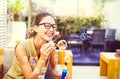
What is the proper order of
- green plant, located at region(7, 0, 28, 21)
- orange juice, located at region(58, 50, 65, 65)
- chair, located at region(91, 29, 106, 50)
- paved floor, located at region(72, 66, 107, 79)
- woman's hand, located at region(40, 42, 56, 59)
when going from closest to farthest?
1. woman's hand, located at region(40, 42, 56, 59)
2. orange juice, located at region(58, 50, 65, 65)
3. green plant, located at region(7, 0, 28, 21)
4. paved floor, located at region(72, 66, 107, 79)
5. chair, located at region(91, 29, 106, 50)

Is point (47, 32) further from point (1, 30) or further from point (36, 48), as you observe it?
point (1, 30)

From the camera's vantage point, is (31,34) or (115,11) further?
(115,11)

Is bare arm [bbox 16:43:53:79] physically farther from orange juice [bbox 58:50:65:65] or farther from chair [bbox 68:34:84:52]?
chair [bbox 68:34:84:52]

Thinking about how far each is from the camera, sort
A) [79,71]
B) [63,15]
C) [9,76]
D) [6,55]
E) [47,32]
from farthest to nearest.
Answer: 1. [63,15]
2. [79,71]
3. [6,55]
4. [9,76]
5. [47,32]

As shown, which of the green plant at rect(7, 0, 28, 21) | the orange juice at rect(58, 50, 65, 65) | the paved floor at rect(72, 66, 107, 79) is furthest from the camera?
the paved floor at rect(72, 66, 107, 79)

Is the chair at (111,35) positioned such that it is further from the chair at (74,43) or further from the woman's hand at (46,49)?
the woman's hand at (46,49)

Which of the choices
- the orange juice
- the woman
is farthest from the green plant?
the woman

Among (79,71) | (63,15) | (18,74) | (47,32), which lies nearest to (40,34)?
(47,32)

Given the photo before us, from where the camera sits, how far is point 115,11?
5.04 meters

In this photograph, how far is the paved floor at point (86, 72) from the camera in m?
4.09

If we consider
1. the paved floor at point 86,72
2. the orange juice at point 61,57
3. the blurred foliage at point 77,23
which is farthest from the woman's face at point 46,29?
the blurred foliage at point 77,23

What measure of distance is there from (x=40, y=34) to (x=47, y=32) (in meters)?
0.07

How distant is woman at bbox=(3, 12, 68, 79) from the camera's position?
4.25 feet

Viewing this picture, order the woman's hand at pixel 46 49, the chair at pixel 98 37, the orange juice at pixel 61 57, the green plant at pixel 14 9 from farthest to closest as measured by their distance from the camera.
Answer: the chair at pixel 98 37, the green plant at pixel 14 9, the orange juice at pixel 61 57, the woman's hand at pixel 46 49
